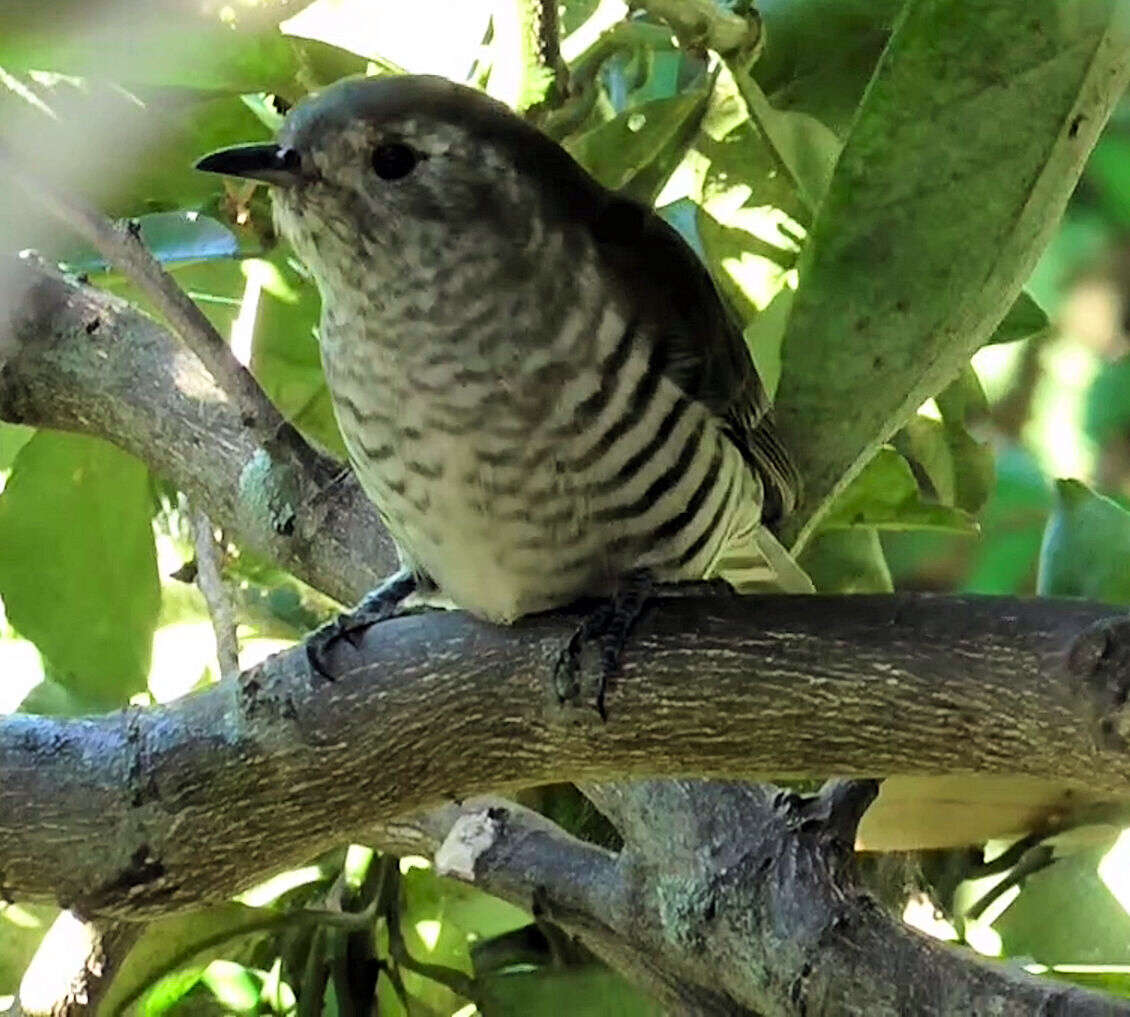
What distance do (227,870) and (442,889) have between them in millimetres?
361

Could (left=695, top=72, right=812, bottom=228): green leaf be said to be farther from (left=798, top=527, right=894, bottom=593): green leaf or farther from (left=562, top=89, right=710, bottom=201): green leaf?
(left=798, top=527, right=894, bottom=593): green leaf

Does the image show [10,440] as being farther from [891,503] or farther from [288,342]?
[891,503]

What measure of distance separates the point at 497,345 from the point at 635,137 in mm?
200

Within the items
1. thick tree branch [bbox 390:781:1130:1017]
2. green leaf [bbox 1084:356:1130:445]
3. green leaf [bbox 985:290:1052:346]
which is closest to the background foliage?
green leaf [bbox 985:290:1052:346]

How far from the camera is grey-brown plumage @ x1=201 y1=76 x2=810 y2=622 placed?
2.10 feet

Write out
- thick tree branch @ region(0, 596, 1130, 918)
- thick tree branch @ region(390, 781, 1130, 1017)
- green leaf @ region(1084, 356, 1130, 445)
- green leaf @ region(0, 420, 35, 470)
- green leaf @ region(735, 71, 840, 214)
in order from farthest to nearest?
1. green leaf @ region(1084, 356, 1130, 445)
2. green leaf @ region(0, 420, 35, 470)
3. green leaf @ region(735, 71, 840, 214)
4. thick tree branch @ region(390, 781, 1130, 1017)
5. thick tree branch @ region(0, 596, 1130, 918)

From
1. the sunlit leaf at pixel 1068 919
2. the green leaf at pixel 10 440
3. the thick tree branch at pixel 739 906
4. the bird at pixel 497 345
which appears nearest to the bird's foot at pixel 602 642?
the bird at pixel 497 345

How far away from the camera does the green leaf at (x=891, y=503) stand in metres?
0.81

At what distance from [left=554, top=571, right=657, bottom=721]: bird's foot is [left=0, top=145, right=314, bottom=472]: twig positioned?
0.63 feet

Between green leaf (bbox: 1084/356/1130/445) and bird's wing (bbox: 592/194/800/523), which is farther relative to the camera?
green leaf (bbox: 1084/356/1130/445)

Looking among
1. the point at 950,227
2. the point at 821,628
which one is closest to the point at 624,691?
the point at 821,628

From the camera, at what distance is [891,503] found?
31.9 inches

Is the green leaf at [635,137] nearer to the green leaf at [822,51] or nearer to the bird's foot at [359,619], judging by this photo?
the green leaf at [822,51]

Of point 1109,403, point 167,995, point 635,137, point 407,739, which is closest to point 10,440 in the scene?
point 167,995
